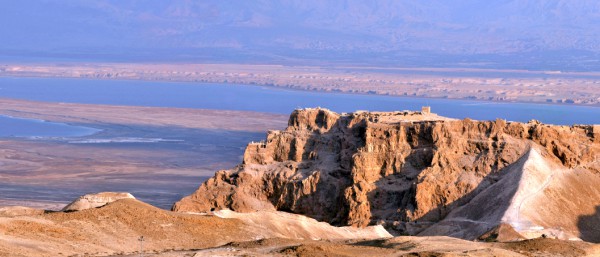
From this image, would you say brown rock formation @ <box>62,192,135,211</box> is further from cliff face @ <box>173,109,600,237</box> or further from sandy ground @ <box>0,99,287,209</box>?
sandy ground @ <box>0,99,287,209</box>

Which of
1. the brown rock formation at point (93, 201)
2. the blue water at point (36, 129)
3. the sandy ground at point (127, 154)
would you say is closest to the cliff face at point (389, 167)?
the brown rock formation at point (93, 201)

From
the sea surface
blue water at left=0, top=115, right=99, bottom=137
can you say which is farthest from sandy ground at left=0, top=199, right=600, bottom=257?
blue water at left=0, top=115, right=99, bottom=137

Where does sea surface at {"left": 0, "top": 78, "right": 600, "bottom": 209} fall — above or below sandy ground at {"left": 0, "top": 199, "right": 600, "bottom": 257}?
below

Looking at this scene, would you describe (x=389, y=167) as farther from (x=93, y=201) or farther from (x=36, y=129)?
(x=36, y=129)

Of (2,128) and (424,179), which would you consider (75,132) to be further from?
(424,179)

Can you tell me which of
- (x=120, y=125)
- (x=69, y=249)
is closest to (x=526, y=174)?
(x=69, y=249)

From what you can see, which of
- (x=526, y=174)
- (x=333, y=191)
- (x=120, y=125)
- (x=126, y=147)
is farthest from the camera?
(x=120, y=125)
